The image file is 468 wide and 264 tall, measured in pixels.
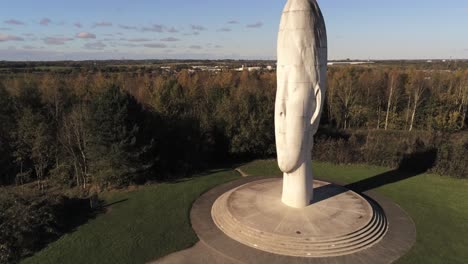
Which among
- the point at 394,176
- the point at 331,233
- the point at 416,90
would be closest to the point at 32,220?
the point at 331,233

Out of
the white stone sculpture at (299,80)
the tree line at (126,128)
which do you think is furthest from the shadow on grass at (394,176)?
the tree line at (126,128)

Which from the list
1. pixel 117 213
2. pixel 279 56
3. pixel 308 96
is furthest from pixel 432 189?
pixel 117 213

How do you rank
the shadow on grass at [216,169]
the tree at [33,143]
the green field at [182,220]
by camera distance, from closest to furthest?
1. the green field at [182,220]
2. the shadow on grass at [216,169]
3. the tree at [33,143]

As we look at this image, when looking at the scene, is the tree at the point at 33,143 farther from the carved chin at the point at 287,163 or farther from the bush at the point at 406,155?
the bush at the point at 406,155

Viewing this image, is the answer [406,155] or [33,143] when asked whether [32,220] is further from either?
[406,155]

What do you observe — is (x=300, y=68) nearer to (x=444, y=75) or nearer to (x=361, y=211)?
(x=361, y=211)
